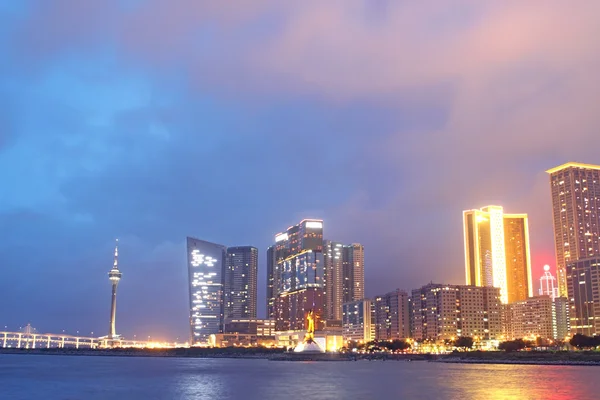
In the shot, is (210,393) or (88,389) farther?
(88,389)

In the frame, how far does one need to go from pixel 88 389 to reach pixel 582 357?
431ft

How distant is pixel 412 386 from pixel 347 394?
627 inches

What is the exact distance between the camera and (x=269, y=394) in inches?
3088

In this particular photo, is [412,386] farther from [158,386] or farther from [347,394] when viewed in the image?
[158,386]

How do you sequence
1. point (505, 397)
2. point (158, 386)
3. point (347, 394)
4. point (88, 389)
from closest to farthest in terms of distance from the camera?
point (505, 397) → point (347, 394) → point (88, 389) → point (158, 386)

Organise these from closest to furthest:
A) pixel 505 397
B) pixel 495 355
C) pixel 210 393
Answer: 1. pixel 505 397
2. pixel 210 393
3. pixel 495 355

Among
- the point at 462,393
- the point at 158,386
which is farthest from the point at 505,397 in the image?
the point at 158,386

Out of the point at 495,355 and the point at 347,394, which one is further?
the point at 495,355

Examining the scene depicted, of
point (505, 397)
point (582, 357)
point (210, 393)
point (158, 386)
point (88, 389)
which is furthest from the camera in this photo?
point (582, 357)

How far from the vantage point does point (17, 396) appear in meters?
80.6

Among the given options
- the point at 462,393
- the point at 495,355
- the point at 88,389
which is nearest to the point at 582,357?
the point at 495,355

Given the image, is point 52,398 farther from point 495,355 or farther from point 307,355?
point 495,355

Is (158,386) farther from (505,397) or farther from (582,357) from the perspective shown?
(582,357)

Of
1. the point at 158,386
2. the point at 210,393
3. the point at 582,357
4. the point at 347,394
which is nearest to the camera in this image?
the point at 347,394
